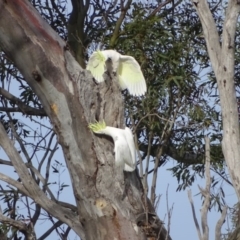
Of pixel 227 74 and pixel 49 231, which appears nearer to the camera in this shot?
pixel 227 74

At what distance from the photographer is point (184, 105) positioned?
491 cm

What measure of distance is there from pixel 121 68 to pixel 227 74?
2.24 ft

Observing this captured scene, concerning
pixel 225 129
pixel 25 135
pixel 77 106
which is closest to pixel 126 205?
pixel 77 106

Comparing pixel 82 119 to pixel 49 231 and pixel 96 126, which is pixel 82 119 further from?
pixel 49 231

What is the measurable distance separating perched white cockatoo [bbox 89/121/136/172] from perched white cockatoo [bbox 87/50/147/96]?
0.32 metres

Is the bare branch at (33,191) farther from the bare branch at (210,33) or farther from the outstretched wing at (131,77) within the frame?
the bare branch at (210,33)

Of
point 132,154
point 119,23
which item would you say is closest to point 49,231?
point 119,23

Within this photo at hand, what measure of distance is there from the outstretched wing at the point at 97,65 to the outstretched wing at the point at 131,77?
0.09m

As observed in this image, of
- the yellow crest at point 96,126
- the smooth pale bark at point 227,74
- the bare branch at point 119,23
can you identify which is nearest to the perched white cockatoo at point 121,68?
the yellow crest at point 96,126

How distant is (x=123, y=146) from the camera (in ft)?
10.9

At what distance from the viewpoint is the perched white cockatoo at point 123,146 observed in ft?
10.9

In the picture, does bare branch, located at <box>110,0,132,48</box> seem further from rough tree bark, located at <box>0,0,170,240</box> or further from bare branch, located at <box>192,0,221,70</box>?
rough tree bark, located at <box>0,0,170,240</box>

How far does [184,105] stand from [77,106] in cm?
145

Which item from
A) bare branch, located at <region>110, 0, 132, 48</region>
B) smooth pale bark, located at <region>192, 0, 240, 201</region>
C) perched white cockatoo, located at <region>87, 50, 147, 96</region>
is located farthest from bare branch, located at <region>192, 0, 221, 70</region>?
bare branch, located at <region>110, 0, 132, 48</region>
